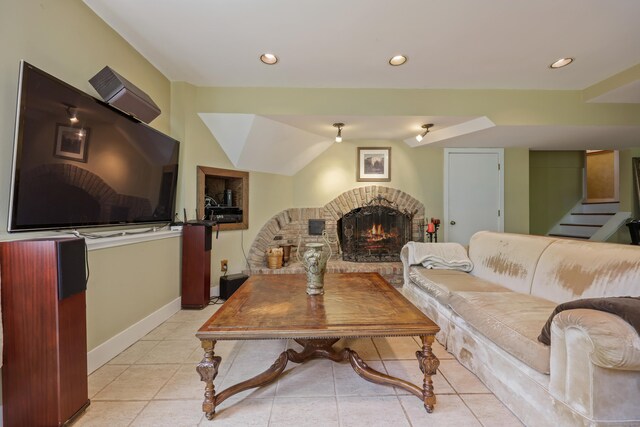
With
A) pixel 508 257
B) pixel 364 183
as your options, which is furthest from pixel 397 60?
pixel 508 257

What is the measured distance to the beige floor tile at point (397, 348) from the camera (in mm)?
1936

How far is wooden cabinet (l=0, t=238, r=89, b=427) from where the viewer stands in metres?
1.27

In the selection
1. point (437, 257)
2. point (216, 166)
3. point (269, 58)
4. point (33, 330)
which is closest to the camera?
point (33, 330)

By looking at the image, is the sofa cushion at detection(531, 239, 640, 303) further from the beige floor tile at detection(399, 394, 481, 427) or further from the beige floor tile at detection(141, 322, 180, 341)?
the beige floor tile at detection(141, 322, 180, 341)

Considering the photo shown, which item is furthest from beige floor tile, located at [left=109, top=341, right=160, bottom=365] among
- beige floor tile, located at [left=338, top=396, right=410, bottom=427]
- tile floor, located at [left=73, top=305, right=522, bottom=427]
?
beige floor tile, located at [left=338, top=396, right=410, bottom=427]

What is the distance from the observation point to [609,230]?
4.49 m

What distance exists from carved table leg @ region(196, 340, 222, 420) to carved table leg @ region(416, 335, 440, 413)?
1.02m

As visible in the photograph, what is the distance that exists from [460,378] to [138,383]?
1.99m

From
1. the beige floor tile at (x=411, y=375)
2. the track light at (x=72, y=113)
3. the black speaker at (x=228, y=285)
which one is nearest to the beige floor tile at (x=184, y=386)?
the beige floor tile at (x=411, y=375)

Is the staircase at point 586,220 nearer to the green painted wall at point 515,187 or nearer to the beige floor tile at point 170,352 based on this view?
the green painted wall at point 515,187

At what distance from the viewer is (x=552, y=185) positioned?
522 cm

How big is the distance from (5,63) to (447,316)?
309cm

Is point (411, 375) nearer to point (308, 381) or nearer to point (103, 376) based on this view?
point (308, 381)

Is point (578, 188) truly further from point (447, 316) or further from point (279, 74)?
point (279, 74)
